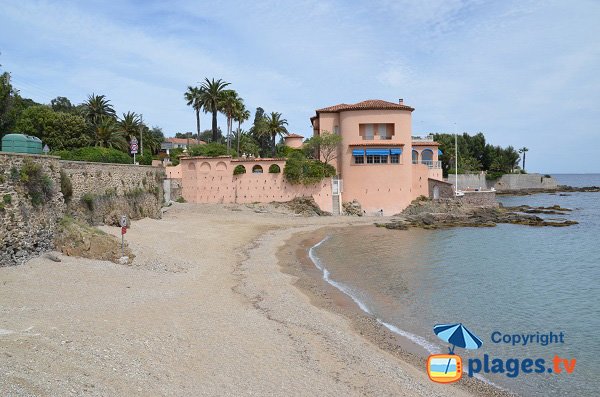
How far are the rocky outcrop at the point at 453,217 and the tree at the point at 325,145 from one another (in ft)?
31.0

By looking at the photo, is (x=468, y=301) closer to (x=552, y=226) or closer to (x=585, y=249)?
(x=585, y=249)

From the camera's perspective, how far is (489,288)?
18.8m

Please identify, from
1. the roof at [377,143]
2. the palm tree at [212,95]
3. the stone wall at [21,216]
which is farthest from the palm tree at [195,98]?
the stone wall at [21,216]

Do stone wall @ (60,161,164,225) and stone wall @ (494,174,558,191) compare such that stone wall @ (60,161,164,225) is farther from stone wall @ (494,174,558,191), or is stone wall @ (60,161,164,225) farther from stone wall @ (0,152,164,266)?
stone wall @ (494,174,558,191)

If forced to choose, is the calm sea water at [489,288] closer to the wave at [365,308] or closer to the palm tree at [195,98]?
the wave at [365,308]

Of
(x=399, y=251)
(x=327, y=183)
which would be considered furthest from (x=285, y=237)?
(x=327, y=183)

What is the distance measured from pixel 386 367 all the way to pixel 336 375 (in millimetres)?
1410

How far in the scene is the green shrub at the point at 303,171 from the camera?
1735 inches

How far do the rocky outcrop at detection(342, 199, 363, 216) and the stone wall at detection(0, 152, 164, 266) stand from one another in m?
21.4

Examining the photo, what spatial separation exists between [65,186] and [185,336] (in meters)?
14.1

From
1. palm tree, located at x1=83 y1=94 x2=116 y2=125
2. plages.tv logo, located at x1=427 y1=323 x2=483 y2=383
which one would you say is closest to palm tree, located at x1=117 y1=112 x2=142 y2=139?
palm tree, located at x1=83 y1=94 x2=116 y2=125

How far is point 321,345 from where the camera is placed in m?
11.6

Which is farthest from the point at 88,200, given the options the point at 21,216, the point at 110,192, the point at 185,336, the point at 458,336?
the point at 458,336

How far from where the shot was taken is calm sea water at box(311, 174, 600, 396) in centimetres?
1194
